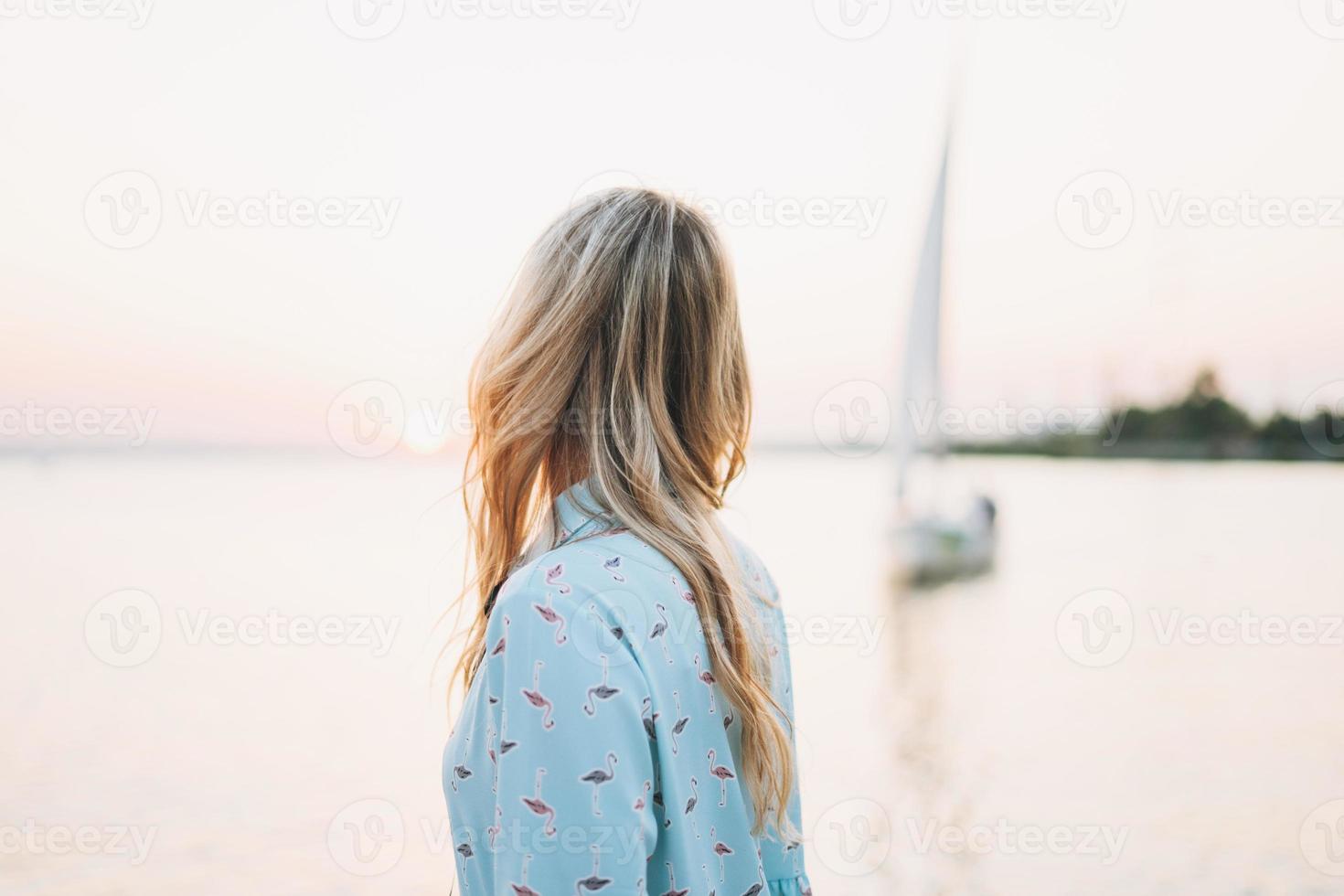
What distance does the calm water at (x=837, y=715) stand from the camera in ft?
17.7

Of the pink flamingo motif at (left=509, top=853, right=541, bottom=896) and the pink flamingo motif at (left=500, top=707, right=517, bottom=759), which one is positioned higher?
the pink flamingo motif at (left=500, top=707, right=517, bottom=759)

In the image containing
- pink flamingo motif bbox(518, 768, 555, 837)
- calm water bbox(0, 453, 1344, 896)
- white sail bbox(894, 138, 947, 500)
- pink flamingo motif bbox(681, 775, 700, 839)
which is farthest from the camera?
white sail bbox(894, 138, 947, 500)

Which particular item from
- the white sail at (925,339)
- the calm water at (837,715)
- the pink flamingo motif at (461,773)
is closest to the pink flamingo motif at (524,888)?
the pink flamingo motif at (461,773)

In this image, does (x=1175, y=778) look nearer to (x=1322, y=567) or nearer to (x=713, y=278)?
(x=713, y=278)

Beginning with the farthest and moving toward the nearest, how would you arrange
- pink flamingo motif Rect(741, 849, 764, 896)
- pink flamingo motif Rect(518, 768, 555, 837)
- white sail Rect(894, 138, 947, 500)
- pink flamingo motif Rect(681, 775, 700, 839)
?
white sail Rect(894, 138, 947, 500) → pink flamingo motif Rect(741, 849, 764, 896) → pink flamingo motif Rect(681, 775, 700, 839) → pink flamingo motif Rect(518, 768, 555, 837)

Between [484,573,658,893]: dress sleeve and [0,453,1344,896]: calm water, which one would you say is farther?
[0,453,1344,896]: calm water


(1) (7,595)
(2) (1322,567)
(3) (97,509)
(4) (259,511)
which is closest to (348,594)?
(1) (7,595)

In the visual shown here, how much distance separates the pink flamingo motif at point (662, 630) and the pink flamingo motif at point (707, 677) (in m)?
0.05

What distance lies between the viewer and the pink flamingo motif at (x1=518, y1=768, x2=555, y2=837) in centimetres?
80

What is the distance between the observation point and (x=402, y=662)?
9.61m

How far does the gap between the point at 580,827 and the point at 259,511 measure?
24.1m

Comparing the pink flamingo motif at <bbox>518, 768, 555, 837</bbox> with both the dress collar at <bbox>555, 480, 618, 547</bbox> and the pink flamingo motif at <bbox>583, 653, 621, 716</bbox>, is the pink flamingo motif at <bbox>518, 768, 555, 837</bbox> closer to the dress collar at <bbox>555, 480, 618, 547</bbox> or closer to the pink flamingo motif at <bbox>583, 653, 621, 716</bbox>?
the pink flamingo motif at <bbox>583, 653, 621, 716</bbox>

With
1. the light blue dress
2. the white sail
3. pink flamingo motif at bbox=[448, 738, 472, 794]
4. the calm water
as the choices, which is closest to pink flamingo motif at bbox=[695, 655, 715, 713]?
the light blue dress

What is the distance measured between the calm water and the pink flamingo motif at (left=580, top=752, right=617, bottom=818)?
85 cm
